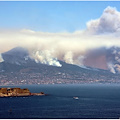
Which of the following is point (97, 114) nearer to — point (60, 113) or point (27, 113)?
point (60, 113)

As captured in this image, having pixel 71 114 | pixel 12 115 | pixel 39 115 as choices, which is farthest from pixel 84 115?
pixel 12 115

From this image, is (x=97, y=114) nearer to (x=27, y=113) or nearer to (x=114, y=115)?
(x=114, y=115)

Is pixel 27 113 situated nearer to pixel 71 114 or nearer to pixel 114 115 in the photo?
pixel 71 114

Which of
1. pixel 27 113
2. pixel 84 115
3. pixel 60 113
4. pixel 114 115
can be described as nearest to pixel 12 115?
pixel 27 113

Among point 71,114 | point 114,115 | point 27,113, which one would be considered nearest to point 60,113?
point 71,114

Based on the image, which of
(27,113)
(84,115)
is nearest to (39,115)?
(27,113)

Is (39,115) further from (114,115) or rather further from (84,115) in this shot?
(114,115)

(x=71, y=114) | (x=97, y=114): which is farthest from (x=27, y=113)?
(x=97, y=114)
